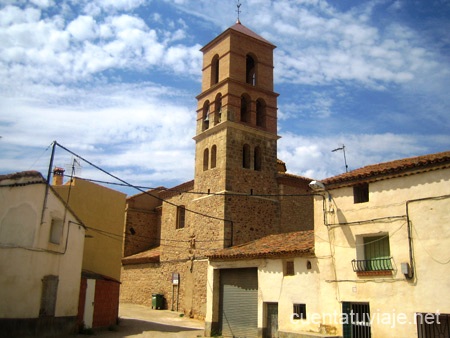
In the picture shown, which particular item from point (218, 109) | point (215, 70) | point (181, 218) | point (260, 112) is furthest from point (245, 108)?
point (181, 218)

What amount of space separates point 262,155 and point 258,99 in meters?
3.38

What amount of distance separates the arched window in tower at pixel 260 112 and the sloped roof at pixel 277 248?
800 centimetres

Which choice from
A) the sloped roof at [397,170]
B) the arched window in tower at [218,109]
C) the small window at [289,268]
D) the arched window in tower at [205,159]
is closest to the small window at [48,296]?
the small window at [289,268]

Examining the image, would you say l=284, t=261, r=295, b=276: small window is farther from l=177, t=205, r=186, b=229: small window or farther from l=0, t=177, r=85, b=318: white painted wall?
l=177, t=205, r=186, b=229: small window

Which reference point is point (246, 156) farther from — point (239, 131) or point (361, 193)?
point (361, 193)

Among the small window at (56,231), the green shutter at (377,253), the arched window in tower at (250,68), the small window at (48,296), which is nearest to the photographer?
the green shutter at (377,253)

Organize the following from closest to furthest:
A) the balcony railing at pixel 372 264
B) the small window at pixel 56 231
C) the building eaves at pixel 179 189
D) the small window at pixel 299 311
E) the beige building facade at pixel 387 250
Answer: the beige building facade at pixel 387 250
the balcony railing at pixel 372 264
the small window at pixel 299 311
the small window at pixel 56 231
the building eaves at pixel 179 189

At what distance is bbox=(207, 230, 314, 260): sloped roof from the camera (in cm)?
1628

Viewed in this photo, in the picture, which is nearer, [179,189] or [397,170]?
[397,170]

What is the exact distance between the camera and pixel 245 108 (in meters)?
26.0

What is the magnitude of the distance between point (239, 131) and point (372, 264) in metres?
12.4

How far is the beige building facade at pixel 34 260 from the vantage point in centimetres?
1512

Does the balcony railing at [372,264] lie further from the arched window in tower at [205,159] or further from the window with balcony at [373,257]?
the arched window in tower at [205,159]

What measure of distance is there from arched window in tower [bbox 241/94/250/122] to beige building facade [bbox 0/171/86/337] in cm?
1183
